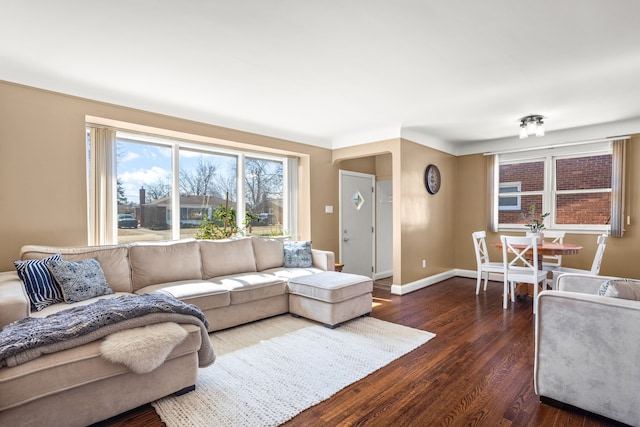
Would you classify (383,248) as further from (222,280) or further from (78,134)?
(78,134)

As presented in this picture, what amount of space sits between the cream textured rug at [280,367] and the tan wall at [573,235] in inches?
130

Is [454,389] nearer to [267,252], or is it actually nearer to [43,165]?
[267,252]

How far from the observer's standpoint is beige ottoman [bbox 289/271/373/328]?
335cm

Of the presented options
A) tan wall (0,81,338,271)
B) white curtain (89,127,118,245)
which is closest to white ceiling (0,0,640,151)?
tan wall (0,81,338,271)


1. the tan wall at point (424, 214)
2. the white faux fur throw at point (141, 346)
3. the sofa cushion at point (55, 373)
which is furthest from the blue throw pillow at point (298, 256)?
the sofa cushion at point (55, 373)

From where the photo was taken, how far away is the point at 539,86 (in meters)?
3.21

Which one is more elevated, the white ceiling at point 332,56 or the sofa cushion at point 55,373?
the white ceiling at point 332,56

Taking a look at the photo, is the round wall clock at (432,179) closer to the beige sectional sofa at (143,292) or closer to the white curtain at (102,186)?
the beige sectional sofa at (143,292)

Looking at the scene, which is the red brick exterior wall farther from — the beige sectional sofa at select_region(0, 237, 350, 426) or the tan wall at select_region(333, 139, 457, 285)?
the beige sectional sofa at select_region(0, 237, 350, 426)

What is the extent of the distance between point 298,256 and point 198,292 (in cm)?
159

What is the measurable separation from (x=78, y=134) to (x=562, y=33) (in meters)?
4.15

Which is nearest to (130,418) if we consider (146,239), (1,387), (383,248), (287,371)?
(1,387)

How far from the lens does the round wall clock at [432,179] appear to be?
5316 mm

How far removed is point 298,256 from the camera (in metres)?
4.39
